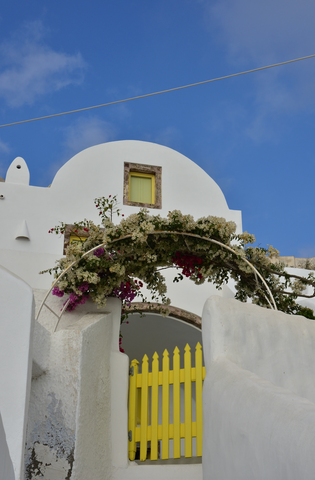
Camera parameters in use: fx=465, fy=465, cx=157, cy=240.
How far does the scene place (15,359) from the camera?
253 cm

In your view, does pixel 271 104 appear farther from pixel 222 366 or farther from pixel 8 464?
pixel 8 464

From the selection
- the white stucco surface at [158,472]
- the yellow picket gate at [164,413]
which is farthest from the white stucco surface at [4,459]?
the yellow picket gate at [164,413]

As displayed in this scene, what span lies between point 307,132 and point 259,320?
8.72 m

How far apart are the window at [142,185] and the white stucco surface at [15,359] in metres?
6.05

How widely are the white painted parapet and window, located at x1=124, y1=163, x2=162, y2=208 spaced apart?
18.3 feet

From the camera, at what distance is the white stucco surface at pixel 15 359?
8.00 ft

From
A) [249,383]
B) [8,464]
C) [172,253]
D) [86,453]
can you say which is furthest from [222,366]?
[172,253]

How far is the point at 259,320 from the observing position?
10.3 feet

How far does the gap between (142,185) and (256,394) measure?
6955 millimetres

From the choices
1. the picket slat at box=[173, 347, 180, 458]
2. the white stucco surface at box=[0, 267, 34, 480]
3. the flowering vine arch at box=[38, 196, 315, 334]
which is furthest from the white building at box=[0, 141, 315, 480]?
the flowering vine arch at box=[38, 196, 315, 334]

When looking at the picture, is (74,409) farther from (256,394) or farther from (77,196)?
(77,196)

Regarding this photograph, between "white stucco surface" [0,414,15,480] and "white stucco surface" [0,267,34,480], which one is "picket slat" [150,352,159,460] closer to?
"white stucco surface" [0,267,34,480]

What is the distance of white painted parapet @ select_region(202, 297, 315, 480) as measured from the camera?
5.78ft

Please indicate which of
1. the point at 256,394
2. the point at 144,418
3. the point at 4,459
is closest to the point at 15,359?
the point at 4,459
